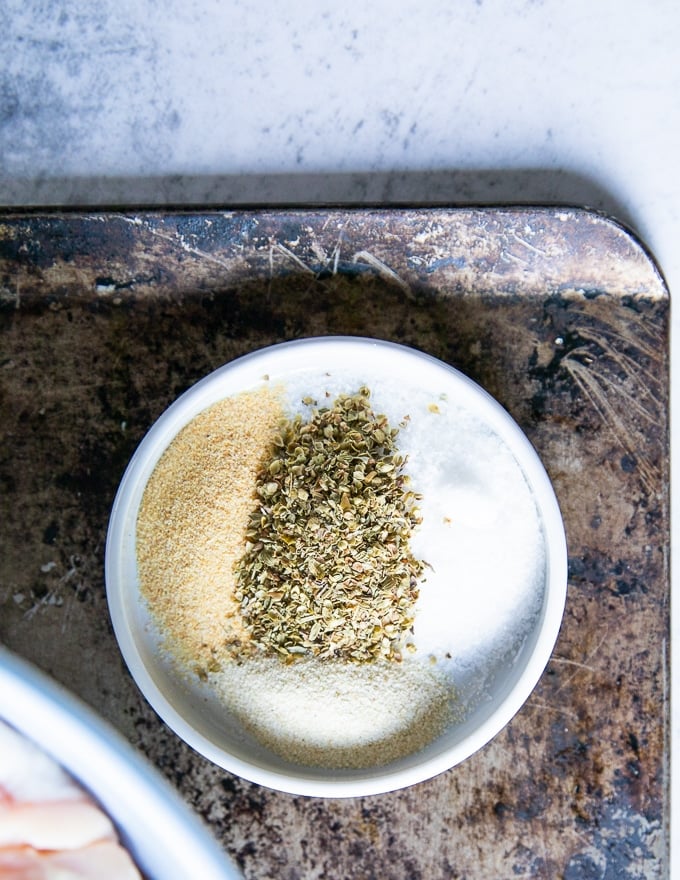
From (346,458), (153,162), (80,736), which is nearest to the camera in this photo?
(80,736)

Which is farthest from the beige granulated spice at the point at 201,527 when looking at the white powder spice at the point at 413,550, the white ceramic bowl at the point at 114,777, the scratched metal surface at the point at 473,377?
the white ceramic bowl at the point at 114,777

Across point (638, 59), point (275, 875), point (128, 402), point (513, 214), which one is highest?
point (638, 59)

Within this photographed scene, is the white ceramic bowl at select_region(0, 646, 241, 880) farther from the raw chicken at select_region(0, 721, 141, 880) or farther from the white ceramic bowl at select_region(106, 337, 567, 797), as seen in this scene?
the white ceramic bowl at select_region(106, 337, 567, 797)

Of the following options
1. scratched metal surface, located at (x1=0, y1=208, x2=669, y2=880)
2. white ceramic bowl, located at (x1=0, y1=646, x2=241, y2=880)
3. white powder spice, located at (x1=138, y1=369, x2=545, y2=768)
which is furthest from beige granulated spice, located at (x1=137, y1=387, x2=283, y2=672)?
white ceramic bowl, located at (x1=0, y1=646, x2=241, y2=880)

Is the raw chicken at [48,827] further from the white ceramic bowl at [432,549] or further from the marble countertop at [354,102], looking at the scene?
the marble countertop at [354,102]

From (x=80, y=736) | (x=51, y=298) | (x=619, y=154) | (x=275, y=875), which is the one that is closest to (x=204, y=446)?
(x=51, y=298)

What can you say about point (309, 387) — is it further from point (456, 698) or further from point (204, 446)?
point (456, 698)

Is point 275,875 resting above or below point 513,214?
below
